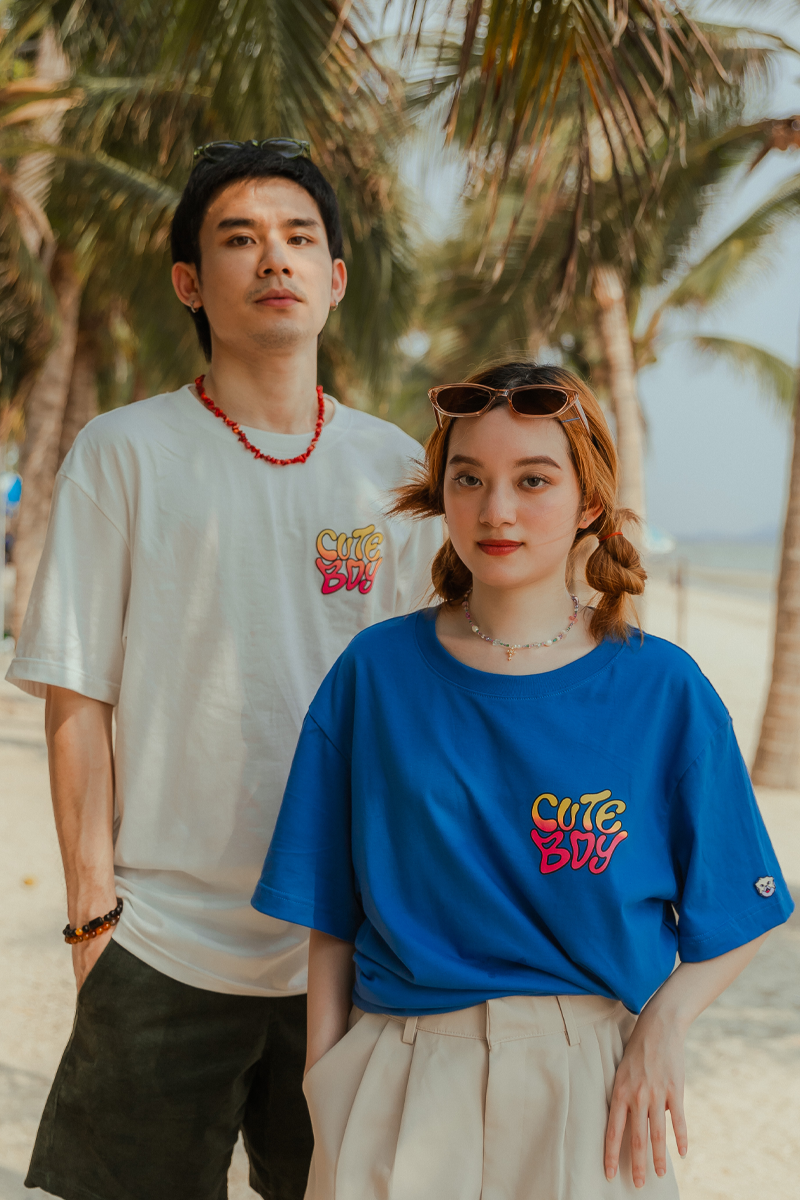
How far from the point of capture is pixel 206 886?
193 cm

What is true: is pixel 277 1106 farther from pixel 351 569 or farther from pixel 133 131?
pixel 133 131

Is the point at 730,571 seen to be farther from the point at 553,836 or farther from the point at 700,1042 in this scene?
the point at 553,836

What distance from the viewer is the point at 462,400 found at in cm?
164

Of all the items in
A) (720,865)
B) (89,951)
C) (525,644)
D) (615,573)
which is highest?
(615,573)

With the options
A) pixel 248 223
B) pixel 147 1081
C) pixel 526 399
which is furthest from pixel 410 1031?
pixel 248 223

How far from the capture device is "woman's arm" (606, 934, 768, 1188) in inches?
54.3

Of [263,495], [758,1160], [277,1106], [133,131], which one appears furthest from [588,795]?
[133,131]

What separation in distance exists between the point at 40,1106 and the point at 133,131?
31.8 feet

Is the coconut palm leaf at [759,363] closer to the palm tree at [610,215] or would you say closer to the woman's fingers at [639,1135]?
the palm tree at [610,215]

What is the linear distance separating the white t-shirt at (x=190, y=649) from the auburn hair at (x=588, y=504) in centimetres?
28

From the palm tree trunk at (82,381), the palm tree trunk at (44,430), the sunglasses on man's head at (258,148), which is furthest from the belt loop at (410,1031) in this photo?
the palm tree trunk at (82,381)

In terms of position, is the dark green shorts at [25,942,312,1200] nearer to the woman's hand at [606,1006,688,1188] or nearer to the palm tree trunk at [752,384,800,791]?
the woman's hand at [606,1006,688,1188]

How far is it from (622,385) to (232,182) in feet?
29.7

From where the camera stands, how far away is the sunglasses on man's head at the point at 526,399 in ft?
5.16
